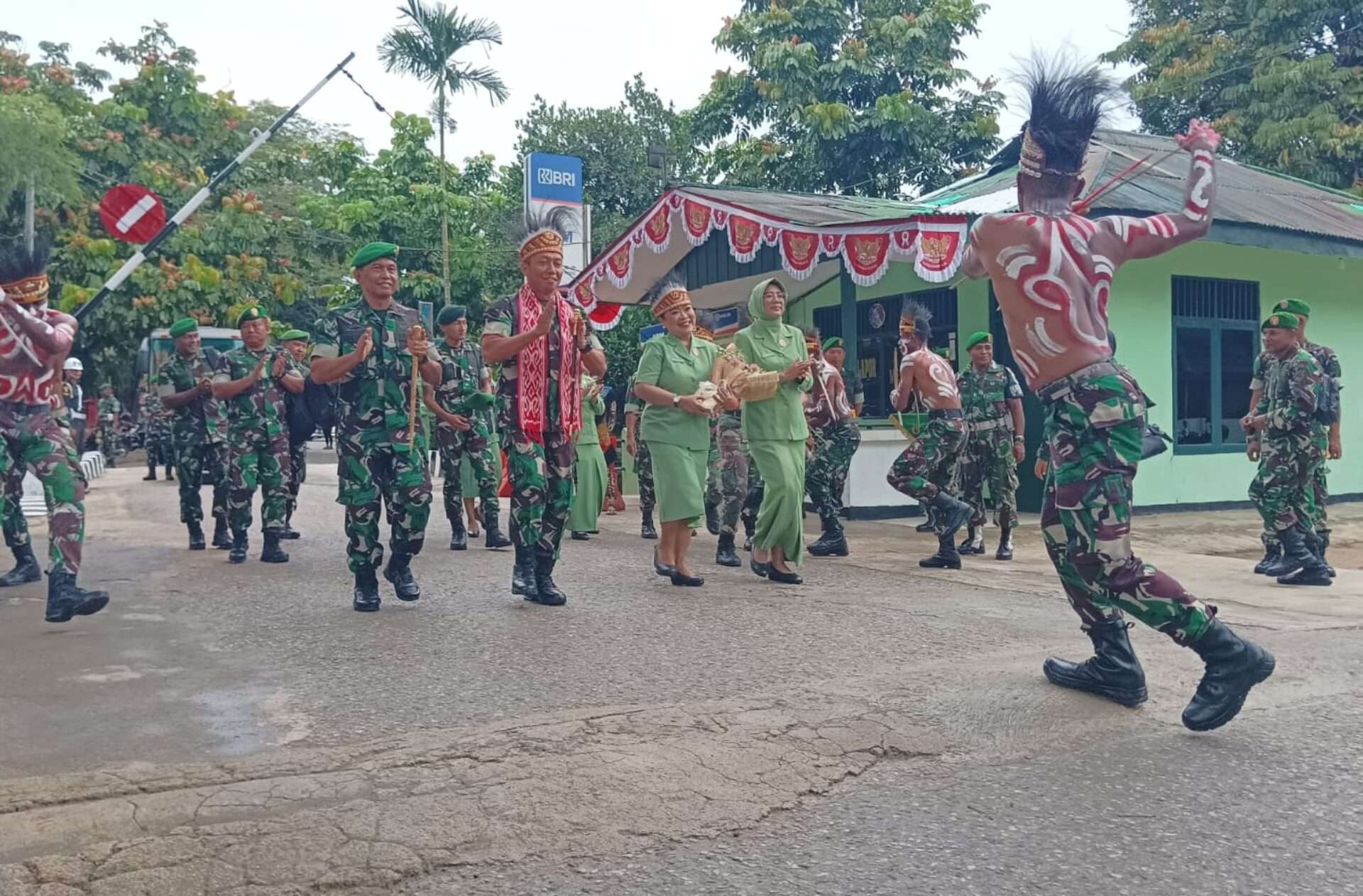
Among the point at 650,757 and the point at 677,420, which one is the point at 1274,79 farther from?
the point at 650,757

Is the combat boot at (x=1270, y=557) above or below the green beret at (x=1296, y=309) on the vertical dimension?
below

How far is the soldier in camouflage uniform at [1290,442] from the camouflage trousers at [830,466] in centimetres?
274

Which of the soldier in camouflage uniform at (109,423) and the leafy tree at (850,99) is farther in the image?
the soldier in camouflage uniform at (109,423)

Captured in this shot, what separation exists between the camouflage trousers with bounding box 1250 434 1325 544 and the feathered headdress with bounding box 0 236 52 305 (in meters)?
7.06

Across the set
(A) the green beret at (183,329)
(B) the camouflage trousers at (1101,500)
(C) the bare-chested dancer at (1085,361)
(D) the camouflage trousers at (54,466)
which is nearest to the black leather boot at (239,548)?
(A) the green beret at (183,329)

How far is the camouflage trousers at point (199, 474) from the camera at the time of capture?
9039mm

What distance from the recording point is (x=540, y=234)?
5973 mm

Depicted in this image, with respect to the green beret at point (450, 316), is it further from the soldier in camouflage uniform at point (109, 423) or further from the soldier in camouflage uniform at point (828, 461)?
the soldier in camouflage uniform at point (109, 423)

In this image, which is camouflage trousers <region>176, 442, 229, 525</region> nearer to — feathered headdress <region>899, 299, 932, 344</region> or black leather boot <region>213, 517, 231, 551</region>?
black leather boot <region>213, 517, 231, 551</region>

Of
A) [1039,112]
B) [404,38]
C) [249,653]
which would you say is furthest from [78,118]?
[1039,112]

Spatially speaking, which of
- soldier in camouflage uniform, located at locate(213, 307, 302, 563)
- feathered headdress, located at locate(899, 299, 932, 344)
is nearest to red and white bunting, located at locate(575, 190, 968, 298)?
feathered headdress, located at locate(899, 299, 932, 344)

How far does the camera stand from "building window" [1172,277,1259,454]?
13.2 metres

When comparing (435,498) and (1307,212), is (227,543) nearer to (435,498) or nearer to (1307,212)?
(435,498)

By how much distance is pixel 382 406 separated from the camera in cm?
593
